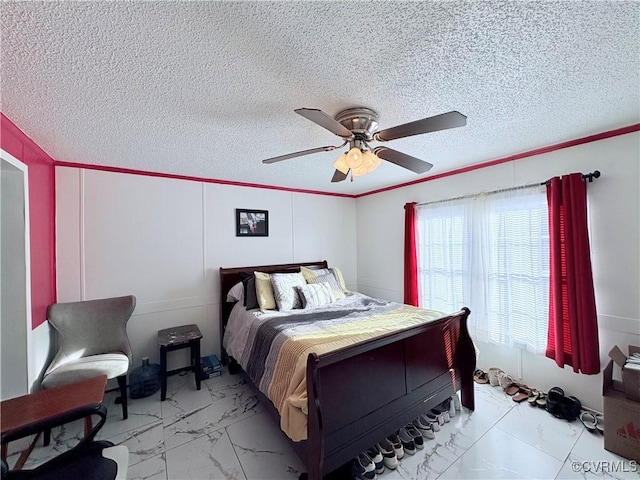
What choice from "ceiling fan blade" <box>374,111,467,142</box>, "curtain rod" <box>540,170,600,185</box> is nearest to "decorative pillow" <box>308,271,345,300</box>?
"ceiling fan blade" <box>374,111,467,142</box>

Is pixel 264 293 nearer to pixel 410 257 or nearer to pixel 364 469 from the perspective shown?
pixel 364 469

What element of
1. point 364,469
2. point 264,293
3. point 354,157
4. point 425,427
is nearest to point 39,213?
point 264,293

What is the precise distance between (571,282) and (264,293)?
2.91 m

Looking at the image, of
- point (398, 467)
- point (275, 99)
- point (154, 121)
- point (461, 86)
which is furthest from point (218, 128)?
point (398, 467)

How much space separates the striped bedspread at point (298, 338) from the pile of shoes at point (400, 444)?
1.81ft

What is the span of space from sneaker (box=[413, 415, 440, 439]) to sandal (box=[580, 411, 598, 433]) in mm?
1224

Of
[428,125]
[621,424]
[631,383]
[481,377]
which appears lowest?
[481,377]

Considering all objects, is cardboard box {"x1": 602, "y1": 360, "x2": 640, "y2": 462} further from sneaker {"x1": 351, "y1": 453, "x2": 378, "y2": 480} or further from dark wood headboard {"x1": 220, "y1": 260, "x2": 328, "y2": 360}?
dark wood headboard {"x1": 220, "y1": 260, "x2": 328, "y2": 360}

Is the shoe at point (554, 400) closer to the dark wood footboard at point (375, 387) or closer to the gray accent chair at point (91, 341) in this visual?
the dark wood footboard at point (375, 387)

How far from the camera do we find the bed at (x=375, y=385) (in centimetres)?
144

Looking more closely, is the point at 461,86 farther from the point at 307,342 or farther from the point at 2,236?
the point at 2,236

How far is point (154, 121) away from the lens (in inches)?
72.0

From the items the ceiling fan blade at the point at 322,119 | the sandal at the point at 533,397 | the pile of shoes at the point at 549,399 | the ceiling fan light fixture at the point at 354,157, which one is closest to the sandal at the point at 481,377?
the pile of shoes at the point at 549,399

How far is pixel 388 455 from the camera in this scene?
1774 mm
